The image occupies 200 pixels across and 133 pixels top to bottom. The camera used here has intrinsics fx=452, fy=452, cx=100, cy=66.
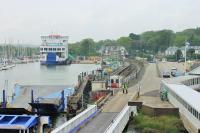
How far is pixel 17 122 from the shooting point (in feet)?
90.6

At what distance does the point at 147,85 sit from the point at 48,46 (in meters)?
107

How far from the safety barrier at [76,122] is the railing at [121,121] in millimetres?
2180

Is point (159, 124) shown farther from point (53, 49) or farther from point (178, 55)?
point (53, 49)

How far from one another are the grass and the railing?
3.36ft

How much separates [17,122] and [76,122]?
3776 mm

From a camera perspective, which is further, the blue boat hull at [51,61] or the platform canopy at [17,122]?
the blue boat hull at [51,61]

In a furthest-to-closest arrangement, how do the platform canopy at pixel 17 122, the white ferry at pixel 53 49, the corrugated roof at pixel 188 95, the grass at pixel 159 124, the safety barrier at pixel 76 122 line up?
1. the white ferry at pixel 53 49
2. the grass at pixel 159 124
3. the corrugated roof at pixel 188 95
4. the safety barrier at pixel 76 122
5. the platform canopy at pixel 17 122

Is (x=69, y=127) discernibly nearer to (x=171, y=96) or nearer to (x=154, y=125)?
(x=154, y=125)

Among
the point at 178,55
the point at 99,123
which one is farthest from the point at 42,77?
the point at 99,123

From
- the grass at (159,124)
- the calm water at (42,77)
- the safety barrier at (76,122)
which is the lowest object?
the calm water at (42,77)

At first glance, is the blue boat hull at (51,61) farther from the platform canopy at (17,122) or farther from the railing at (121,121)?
the platform canopy at (17,122)

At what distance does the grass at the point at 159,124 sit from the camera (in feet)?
101

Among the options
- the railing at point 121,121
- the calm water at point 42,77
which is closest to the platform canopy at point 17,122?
the railing at point 121,121

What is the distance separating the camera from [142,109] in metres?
36.5
